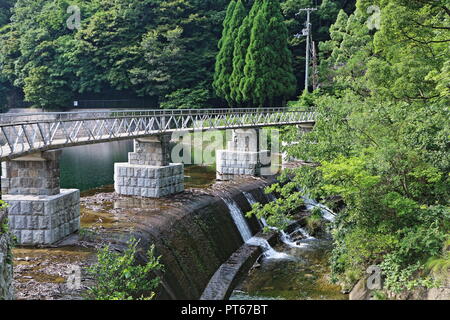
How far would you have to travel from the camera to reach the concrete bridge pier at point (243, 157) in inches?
1045

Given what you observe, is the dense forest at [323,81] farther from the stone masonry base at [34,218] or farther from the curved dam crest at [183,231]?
the stone masonry base at [34,218]

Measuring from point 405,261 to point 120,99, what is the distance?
4719cm

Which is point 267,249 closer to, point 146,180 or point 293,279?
point 293,279

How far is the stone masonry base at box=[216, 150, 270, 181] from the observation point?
26469 mm

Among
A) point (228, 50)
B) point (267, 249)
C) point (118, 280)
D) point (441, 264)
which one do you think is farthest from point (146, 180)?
point (228, 50)

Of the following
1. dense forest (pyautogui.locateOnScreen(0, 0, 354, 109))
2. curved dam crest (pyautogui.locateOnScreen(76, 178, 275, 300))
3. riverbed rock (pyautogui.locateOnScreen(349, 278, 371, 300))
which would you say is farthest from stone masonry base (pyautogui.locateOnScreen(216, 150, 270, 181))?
dense forest (pyautogui.locateOnScreen(0, 0, 354, 109))

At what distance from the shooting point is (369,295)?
11.6 m

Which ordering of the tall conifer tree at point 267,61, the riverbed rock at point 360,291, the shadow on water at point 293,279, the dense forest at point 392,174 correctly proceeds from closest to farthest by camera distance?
the dense forest at point 392,174 < the riverbed rock at point 360,291 < the shadow on water at point 293,279 < the tall conifer tree at point 267,61

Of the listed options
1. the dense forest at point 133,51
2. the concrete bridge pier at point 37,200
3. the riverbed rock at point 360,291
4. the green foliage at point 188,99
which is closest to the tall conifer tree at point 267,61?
the dense forest at point 133,51

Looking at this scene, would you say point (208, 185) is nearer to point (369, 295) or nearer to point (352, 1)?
point (369, 295)

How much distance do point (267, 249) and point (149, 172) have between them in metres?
6.00

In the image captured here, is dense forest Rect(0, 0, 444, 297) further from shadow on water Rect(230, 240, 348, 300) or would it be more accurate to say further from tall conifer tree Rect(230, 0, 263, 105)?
shadow on water Rect(230, 240, 348, 300)

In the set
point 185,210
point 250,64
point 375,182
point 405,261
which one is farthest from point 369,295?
point 250,64

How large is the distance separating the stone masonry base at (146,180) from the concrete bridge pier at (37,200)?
18.0 feet
